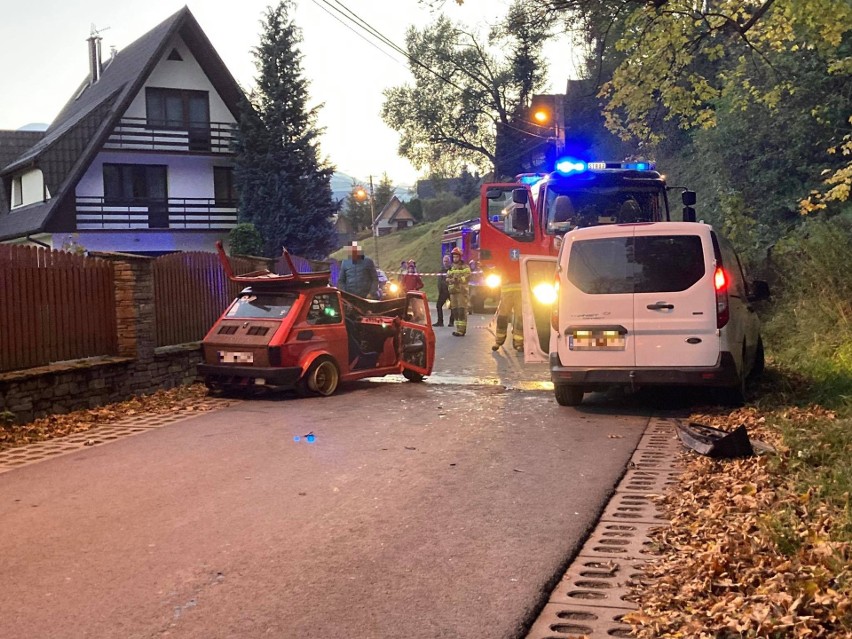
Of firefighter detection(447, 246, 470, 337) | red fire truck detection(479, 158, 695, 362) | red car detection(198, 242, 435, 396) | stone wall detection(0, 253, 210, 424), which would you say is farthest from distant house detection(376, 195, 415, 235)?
stone wall detection(0, 253, 210, 424)

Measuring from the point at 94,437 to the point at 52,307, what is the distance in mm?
2199

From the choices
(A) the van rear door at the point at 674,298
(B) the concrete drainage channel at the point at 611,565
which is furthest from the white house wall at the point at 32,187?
(B) the concrete drainage channel at the point at 611,565

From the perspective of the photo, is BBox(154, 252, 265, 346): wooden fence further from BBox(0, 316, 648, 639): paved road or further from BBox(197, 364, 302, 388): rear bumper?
BBox(0, 316, 648, 639): paved road

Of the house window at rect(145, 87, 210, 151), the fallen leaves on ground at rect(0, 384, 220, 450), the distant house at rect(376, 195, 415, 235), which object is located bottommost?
the fallen leaves on ground at rect(0, 384, 220, 450)

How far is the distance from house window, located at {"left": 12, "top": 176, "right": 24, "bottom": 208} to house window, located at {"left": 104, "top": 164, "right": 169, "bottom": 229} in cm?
413

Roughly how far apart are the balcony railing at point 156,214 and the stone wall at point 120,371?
22279 mm

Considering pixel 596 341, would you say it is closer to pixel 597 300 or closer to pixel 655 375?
pixel 597 300

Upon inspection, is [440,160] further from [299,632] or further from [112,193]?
[299,632]

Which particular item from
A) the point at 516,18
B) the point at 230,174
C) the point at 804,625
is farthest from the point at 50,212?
the point at 804,625

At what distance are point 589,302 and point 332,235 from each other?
2850 centimetres

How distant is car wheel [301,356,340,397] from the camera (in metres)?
11.6

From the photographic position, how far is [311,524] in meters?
5.96

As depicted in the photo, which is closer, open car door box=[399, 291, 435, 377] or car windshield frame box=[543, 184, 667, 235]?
open car door box=[399, 291, 435, 377]

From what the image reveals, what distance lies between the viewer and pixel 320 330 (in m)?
11.8
